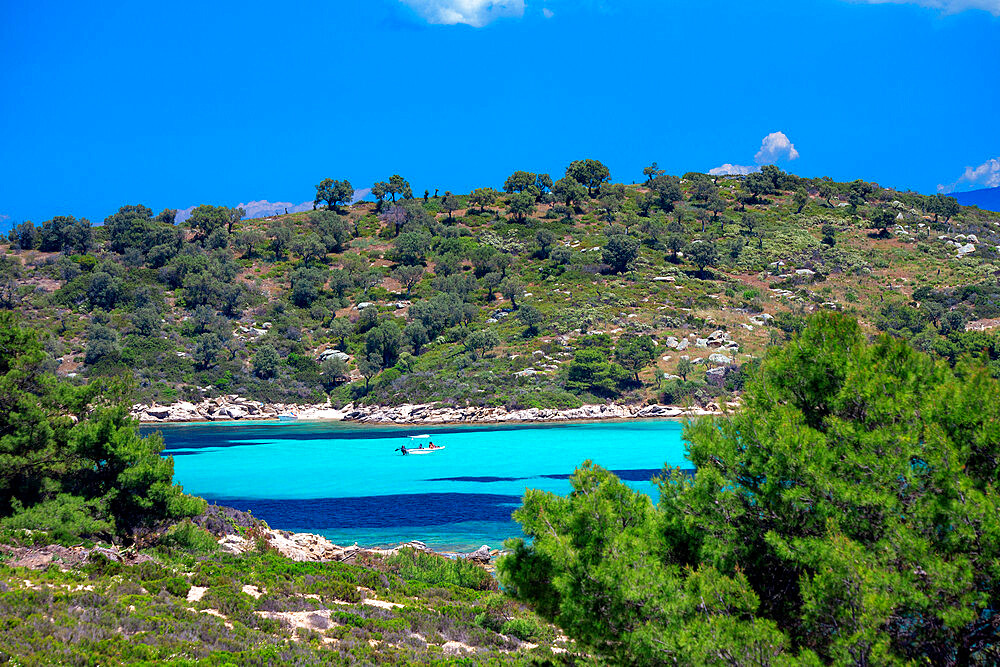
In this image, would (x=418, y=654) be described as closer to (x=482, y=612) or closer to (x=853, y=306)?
(x=482, y=612)

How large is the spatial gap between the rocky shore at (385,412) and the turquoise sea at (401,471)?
3.04 metres

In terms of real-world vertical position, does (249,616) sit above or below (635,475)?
above

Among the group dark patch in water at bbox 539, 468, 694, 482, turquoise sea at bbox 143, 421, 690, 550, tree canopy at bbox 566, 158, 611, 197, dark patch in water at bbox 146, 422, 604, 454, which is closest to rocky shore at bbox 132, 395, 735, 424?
dark patch in water at bbox 146, 422, 604, 454

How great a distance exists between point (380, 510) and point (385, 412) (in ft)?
133

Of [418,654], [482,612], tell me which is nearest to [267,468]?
[482,612]

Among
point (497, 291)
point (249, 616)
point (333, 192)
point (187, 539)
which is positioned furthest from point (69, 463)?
point (333, 192)

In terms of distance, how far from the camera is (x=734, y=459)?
26.8ft

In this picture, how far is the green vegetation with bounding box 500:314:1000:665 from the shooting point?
6.35 metres

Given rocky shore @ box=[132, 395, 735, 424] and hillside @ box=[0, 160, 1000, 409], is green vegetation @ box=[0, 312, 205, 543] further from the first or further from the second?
hillside @ box=[0, 160, 1000, 409]

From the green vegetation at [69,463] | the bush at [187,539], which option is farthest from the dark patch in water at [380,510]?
the green vegetation at [69,463]

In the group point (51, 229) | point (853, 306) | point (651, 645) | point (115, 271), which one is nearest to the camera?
point (651, 645)

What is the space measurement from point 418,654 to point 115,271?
3613 inches

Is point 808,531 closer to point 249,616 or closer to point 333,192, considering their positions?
point 249,616

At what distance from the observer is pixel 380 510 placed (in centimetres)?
3047
